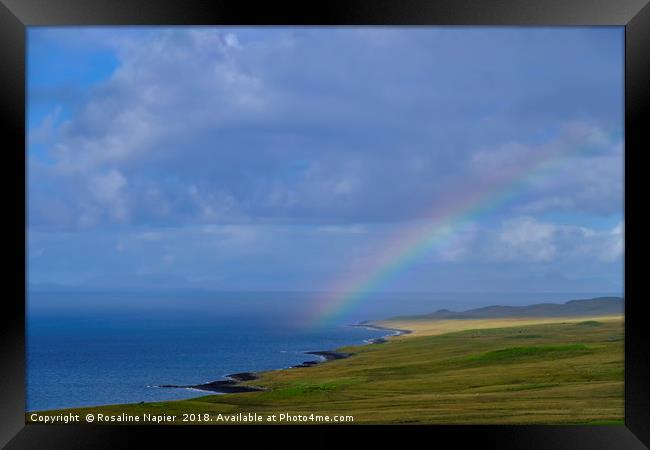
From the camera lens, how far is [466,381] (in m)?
8.32

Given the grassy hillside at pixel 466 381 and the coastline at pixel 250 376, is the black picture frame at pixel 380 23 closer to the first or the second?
the grassy hillside at pixel 466 381

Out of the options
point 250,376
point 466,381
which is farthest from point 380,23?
point 250,376

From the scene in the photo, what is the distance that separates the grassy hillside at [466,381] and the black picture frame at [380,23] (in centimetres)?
131

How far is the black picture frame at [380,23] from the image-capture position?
3.86 metres

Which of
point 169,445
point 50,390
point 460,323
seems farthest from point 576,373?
point 50,390

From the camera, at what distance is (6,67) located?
3904 mm

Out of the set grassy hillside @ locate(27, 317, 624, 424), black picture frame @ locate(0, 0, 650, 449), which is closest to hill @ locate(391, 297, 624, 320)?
grassy hillside @ locate(27, 317, 624, 424)

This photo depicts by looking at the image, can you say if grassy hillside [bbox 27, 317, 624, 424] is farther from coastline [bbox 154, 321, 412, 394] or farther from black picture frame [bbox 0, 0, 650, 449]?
black picture frame [bbox 0, 0, 650, 449]

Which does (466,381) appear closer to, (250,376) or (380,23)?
(250,376)

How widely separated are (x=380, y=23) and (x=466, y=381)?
5793 mm

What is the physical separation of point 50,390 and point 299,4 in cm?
814

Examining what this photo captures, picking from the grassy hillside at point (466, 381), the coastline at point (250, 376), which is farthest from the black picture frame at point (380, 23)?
the coastline at point (250, 376)

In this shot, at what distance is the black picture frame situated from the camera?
12.7ft

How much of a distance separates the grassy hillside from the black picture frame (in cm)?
131
